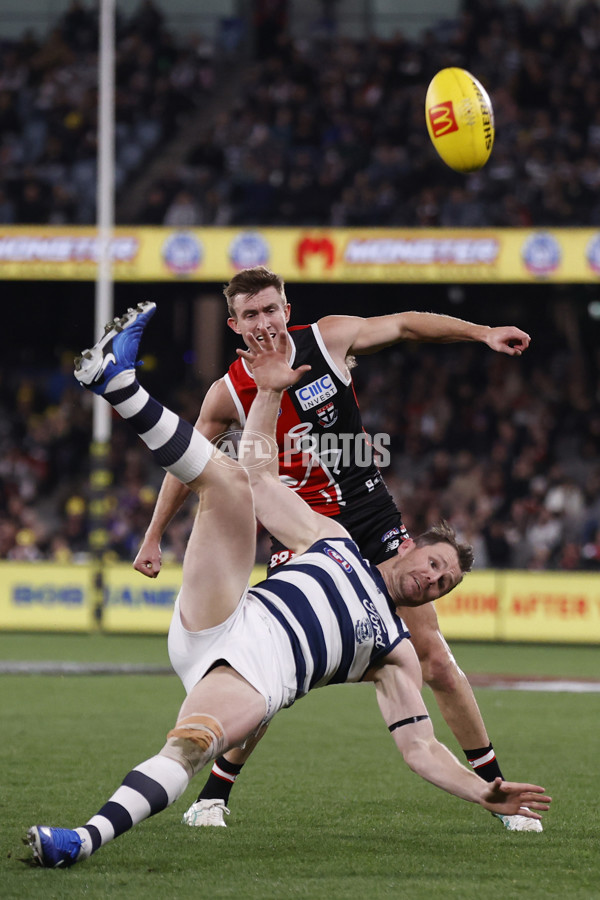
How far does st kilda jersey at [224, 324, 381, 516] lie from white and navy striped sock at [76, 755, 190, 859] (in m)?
2.18

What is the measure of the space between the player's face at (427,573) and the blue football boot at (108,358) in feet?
4.33

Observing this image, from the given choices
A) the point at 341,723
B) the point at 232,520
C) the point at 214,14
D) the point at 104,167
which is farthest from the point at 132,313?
the point at 214,14

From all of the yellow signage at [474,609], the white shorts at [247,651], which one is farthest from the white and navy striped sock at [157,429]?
the yellow signage at [474,609]

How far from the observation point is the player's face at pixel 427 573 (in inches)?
192

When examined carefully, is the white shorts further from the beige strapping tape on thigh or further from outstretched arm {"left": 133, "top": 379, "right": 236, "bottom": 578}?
outstretched arm {"left": 133, "top": 379, "right": 236, "bottom": 578}

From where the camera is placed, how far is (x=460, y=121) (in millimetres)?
7504

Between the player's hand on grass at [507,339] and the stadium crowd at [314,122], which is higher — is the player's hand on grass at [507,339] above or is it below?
below

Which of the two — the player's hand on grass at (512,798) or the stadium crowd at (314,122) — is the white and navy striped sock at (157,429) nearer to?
the player's hand on grass at (512,798)

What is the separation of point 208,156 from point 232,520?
1604 cm

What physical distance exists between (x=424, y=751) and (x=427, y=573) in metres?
0.67

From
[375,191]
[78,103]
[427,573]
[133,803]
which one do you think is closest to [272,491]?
[427,573]

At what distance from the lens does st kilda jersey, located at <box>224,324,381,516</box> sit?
6.00 m

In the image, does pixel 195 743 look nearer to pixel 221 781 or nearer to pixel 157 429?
pixel 157 429

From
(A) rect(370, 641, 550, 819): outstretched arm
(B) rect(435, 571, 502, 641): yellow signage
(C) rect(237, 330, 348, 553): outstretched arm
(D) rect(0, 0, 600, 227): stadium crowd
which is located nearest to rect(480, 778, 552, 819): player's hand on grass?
(A) rect(370, 641, 550, 819): outstretched arm
